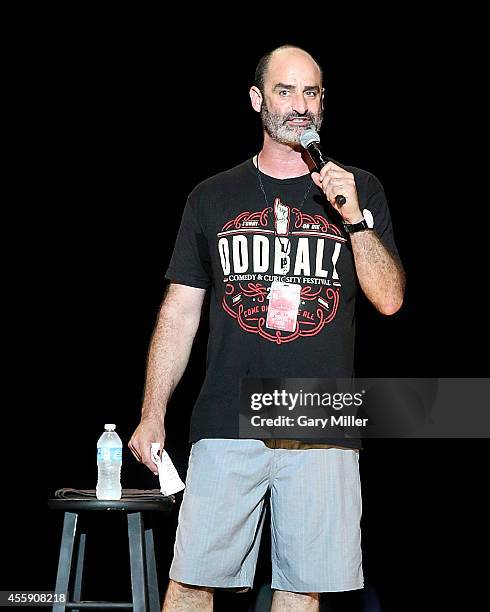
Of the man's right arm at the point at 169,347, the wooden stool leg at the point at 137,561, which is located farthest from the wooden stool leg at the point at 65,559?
the man's right arm at the point at 169,347

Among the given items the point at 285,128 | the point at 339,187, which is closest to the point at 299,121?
the point at 285,128

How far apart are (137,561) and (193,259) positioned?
0.67m

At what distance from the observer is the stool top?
6.44 feet

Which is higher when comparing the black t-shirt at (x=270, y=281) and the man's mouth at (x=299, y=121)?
the man's mouth at (x=299, y=121)

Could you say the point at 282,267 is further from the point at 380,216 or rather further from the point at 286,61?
the point at 286,61

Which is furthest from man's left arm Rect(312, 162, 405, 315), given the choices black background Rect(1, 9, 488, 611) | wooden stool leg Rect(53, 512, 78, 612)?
black background Rect(1, 9, 488, 611)

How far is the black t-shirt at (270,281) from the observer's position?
200 centimetres

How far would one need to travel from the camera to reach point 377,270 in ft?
6.46

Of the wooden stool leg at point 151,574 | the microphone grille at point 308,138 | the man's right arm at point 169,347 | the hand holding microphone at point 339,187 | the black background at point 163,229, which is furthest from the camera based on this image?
the black background at point 163,229

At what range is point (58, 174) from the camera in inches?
120

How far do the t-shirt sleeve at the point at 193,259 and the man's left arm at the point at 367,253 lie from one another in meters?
0.34

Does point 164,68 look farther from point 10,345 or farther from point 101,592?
point 101,592

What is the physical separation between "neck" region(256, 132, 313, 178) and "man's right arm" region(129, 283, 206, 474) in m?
0.32

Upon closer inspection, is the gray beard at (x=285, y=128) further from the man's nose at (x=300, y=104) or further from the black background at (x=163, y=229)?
the black background at (x=163, y=229)
